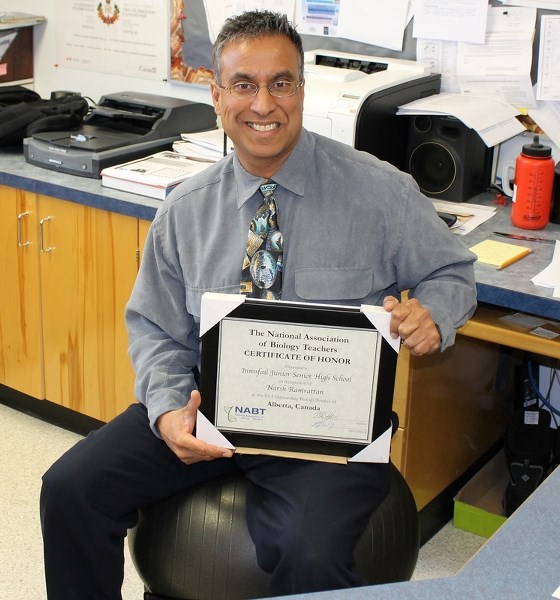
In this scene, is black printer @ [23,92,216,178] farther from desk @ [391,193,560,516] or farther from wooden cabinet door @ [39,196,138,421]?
desk @ [391,193,560,516]

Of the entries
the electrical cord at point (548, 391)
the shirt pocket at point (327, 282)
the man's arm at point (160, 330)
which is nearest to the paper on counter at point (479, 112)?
the electrical cord at point (548, 391)

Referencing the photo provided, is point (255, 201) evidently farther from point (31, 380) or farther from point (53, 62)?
point (53, 62)

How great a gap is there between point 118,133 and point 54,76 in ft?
2.43

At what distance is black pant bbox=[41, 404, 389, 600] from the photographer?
5.41 ft

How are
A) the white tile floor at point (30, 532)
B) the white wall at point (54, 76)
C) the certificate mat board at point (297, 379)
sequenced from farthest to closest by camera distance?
the white wall at point (54, 76) < the white tile floor at point (30, 532) < the certificate mat board at point (297, 379)

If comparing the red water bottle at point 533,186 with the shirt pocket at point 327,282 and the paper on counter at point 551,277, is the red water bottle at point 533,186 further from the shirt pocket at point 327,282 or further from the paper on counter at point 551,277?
the shirt pocket at point 327,282

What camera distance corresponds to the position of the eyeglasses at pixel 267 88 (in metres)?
1.80

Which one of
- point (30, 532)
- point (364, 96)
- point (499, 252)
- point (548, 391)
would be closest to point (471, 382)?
point (548, 391)

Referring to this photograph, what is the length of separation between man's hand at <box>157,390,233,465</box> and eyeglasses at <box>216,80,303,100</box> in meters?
0.55

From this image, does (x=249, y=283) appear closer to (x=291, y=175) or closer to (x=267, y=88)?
(x=291, y=175)

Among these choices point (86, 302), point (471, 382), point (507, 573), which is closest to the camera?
point (507, 573)

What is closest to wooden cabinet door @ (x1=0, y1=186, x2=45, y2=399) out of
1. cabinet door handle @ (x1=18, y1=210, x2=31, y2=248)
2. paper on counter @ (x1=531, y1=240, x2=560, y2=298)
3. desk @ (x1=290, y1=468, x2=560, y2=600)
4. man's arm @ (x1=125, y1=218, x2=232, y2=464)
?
cabinet door handle @ (x1=18, y1=210, x2=31, y2=248)

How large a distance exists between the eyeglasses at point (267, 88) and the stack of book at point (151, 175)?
732 millimetres

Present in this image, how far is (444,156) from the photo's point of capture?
2562 mm
